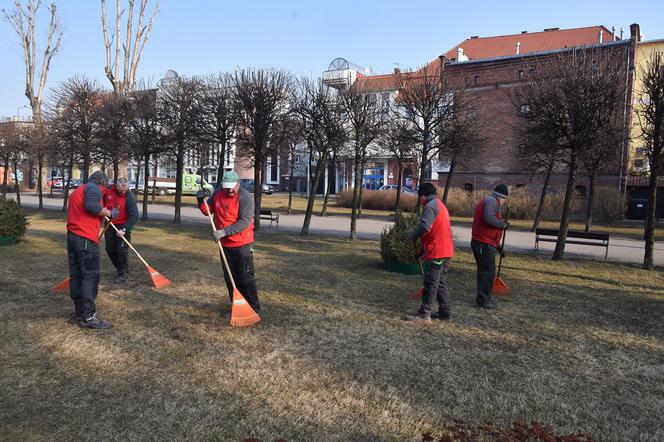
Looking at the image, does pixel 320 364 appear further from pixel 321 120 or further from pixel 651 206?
pixel 321 120

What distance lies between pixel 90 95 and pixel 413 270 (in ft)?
57.0

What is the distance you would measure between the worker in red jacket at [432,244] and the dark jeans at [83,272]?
3.68 meters

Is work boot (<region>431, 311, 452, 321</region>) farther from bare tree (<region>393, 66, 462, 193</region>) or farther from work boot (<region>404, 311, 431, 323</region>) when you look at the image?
bare tree (<region>393, 66, 462, 193</region>)

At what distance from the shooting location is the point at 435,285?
592cm

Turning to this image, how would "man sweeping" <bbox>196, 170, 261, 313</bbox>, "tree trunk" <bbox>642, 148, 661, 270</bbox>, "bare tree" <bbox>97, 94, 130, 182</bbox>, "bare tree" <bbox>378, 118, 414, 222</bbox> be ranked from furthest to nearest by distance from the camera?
"bare tree" <bbox>97, 94, 130, 182</bbox>
"bare tree" <bbox>378, 118, 414, 222</bbox>
"tree trunk" <bbox>642, 148, 661, 270</bbox>
"man sweeping" <bbox>196, 170, 261, 313</bbox>

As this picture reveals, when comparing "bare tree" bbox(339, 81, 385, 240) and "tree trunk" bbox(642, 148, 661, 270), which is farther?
"bare tree" bbox(339, 81, 385, 240)

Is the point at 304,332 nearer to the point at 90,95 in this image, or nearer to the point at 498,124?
the point at 90,95

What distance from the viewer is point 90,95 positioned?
20406mm

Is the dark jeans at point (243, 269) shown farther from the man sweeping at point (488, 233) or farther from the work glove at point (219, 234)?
the man sweeping at point (488, 233)

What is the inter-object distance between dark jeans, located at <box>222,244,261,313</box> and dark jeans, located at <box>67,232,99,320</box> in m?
1.46

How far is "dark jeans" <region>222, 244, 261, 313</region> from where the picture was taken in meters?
5.73

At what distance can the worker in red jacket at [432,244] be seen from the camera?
5.86 m

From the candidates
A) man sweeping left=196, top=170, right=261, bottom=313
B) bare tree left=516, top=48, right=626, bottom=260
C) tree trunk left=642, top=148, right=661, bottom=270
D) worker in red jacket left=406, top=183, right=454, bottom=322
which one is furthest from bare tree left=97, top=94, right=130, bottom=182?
tree trunk left=642, top=148, right=661, bottom=270

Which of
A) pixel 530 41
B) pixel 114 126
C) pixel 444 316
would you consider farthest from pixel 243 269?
pixel 530 41
